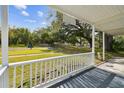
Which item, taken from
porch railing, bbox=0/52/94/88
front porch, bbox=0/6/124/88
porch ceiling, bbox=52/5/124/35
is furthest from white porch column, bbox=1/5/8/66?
porch ceiling, bbox=52/5/124/35

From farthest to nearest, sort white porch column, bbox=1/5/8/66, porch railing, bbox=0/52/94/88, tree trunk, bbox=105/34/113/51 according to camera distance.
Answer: tree trunk, bbox=105/34/113/51 → porch railing, bbox=0/52/94/88 → white porch column, bbox=1/5/8/66

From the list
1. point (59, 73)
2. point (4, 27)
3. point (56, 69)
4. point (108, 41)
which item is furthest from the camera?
point (108, 41)

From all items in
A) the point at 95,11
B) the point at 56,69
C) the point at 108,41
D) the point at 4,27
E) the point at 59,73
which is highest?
the point at 95,11

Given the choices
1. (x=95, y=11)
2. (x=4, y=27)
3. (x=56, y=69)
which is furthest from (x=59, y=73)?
(x=4, y=27)

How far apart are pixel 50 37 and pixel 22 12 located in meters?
11.0

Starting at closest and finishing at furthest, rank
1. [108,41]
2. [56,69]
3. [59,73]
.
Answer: [59,73] < [56,69] < [108,41]

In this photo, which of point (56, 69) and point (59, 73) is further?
point (56, 69)

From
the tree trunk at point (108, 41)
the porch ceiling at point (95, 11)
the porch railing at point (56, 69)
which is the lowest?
the porch railing at point (56, 69)

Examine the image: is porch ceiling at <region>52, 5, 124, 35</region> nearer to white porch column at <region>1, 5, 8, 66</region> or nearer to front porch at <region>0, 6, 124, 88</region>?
front porch at <region>0, 6, 124, 88</region>

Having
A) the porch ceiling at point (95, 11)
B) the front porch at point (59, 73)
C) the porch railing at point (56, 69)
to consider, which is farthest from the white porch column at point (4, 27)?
the porch ceiling at point (95, 11)

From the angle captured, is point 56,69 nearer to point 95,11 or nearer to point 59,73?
point 59,73

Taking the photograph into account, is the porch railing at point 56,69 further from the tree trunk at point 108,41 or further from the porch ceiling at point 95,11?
the tree trunk at point 108,41

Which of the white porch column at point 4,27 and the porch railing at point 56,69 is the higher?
the white porch column at point 4,27
